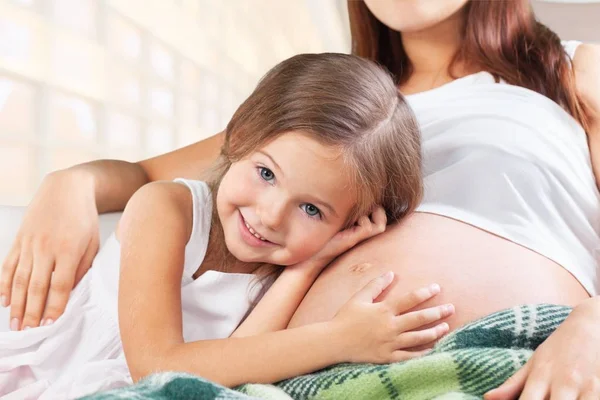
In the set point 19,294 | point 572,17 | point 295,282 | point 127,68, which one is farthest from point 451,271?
point 572,17

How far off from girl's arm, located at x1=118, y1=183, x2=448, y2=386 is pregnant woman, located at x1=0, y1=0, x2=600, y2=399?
74 millimetres

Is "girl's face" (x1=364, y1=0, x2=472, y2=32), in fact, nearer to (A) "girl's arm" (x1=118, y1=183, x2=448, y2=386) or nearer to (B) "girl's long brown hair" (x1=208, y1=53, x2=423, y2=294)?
(B) "girl's long brown hair" (x1=208, y1=53, x2=423, y2=294)

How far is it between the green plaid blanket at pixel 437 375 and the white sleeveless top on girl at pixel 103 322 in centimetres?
27

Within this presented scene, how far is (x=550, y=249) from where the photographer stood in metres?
0.90

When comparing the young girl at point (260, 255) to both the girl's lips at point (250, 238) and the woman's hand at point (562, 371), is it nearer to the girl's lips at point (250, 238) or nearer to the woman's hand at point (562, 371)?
the girl's lips at point (250, 238)

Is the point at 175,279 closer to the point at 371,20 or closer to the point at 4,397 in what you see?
the point at 4,397

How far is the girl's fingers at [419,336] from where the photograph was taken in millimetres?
713

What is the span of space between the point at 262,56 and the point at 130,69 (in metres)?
0.40

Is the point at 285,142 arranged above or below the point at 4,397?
above

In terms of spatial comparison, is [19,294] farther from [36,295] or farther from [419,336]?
[419,336]

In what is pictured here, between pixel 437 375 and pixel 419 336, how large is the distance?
0.51 feet

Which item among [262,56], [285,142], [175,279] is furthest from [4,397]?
[262,56]

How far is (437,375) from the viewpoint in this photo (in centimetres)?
56

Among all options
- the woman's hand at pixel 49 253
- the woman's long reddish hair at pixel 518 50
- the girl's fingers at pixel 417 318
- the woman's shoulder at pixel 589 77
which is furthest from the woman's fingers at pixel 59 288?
the woman's shoulder at pixel 589 77
